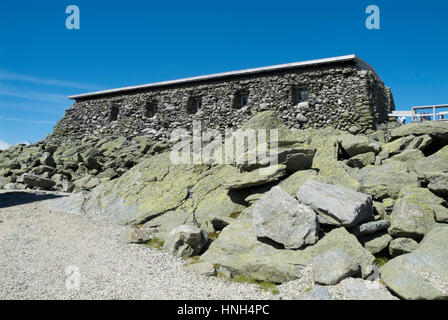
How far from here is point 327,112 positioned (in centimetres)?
1745

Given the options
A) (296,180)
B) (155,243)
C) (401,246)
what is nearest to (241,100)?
(296,180)

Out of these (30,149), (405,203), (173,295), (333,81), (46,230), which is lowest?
(173,295)

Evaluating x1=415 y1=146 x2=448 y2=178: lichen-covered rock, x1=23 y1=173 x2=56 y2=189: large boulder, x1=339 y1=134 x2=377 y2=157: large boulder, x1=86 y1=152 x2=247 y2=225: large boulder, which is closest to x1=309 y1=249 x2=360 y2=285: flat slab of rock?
x1=86 y1=152 x2=247 y2=225: large boulder

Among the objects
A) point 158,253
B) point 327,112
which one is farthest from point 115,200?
point 327,112

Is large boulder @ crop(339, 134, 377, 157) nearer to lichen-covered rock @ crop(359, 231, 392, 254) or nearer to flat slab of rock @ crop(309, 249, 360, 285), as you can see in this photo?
lichen-covered rock @ crop(359, 231, 392, 254)

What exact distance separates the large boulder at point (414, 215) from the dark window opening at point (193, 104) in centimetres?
1689

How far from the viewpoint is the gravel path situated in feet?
21.0

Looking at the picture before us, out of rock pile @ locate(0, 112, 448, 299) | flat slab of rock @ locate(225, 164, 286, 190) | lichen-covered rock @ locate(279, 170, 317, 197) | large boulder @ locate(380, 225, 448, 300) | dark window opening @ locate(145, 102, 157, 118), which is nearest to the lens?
large boulder @ locate(380, 225, 448, 300)

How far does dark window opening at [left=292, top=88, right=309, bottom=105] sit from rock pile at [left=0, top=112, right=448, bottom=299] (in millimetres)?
5650

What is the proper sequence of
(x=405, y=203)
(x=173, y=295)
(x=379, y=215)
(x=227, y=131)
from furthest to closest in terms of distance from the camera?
1. (x=227, y=131)
2. (x=379, y=215)
3. (x=405, y=203)
4. (x=173, y=295)

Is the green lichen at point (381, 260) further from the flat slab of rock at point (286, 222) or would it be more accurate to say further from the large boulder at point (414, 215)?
the flat slab of rock at point (286, 222)

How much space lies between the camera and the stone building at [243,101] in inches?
667

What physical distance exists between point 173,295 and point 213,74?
1753 cm

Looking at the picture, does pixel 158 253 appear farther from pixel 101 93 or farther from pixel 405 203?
pixel 101 93
